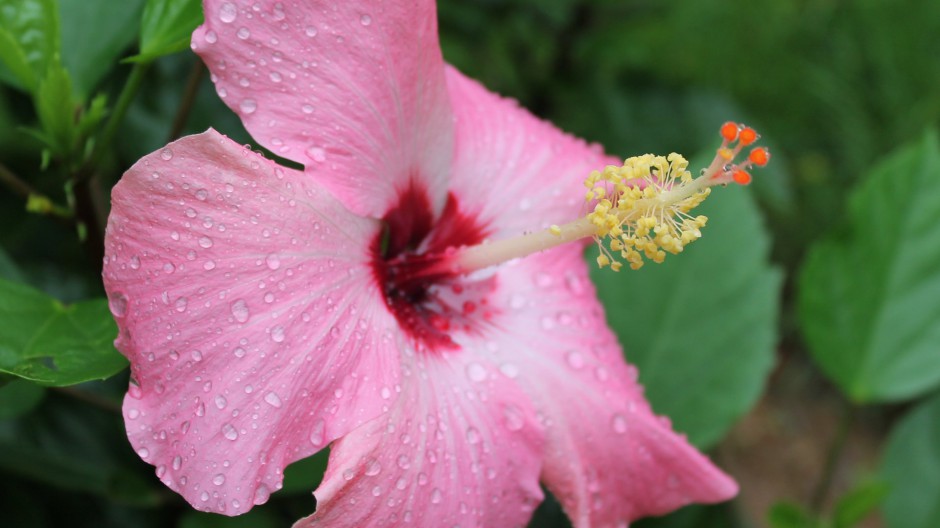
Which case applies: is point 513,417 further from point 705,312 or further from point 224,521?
point 705,312

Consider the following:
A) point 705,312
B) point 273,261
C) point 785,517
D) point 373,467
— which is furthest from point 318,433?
point 785,517

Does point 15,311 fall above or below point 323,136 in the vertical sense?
below

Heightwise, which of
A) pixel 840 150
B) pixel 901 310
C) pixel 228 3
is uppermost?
pixel 228 3

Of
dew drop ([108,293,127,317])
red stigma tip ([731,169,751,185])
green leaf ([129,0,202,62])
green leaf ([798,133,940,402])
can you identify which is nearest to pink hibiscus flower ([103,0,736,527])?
dew drop ([108,293,127,317])

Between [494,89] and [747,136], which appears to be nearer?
[747,136]

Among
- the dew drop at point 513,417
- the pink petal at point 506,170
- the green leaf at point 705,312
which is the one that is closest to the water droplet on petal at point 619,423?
the dew drop at point 513,417

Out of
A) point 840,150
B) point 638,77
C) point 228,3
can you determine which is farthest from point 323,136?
point 840,150

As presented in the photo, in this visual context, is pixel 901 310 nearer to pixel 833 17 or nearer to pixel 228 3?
pixel 228 3

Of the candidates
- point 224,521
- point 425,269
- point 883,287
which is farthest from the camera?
point 883,287
